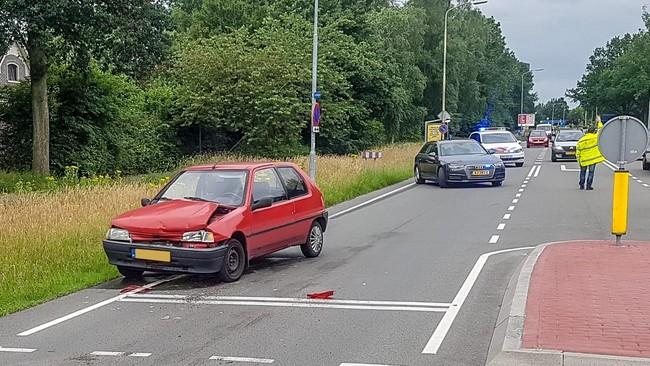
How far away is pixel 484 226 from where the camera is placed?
14812 millimetres

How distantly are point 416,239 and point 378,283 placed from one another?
3992mm

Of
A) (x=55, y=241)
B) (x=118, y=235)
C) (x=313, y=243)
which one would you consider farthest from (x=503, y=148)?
(x=118, y=235)

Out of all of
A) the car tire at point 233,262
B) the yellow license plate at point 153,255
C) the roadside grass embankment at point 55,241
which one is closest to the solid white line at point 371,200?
the roadside grass embankment at point 55,241

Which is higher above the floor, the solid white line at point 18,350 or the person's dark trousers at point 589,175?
the person's dark trousers at point 589,175

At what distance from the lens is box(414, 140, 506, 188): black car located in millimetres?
24156

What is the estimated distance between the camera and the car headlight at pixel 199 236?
9.04 metres

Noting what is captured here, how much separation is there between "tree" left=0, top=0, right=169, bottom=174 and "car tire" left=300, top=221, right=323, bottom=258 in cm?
1378

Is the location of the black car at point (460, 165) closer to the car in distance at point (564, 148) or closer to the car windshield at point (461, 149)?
the car windshield at point (461, 149)

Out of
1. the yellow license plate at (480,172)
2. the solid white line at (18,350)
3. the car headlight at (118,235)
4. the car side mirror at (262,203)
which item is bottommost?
the solid white line at (18,350)

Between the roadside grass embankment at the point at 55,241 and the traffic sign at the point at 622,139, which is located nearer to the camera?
the roadside grass embankment at the point at 55,241

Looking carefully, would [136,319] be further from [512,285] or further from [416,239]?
[416,239]

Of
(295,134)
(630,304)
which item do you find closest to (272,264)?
(630,304)

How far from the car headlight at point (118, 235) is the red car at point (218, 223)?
0.01 metres

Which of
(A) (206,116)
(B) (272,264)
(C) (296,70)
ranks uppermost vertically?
(C) (296,70)
